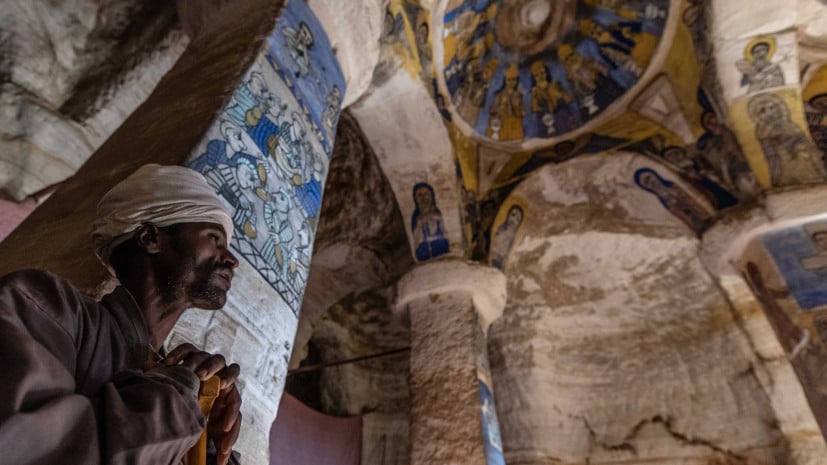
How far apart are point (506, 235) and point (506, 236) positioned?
0.01 m

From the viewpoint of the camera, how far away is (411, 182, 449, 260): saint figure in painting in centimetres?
479

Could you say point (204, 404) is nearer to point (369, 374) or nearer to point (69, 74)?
point (69, 74)

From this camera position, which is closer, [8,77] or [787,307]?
[8,77]

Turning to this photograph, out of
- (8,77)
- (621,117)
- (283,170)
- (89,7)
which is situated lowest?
(283,170)

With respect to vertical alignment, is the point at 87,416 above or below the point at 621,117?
below

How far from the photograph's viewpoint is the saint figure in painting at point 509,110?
218 inches

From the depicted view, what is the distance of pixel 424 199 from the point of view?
4984 millimetres

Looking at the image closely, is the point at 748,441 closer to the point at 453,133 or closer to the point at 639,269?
the point at 639,269

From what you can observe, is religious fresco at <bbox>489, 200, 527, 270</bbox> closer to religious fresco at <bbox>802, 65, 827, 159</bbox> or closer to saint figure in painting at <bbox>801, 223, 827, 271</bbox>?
saint figure in painting at <bbox>801, 223, 827, 271</bbox>

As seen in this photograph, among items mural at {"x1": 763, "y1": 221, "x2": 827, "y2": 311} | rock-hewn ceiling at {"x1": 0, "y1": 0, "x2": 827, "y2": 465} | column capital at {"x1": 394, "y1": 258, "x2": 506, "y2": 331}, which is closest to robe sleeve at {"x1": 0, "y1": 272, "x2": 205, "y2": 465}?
rock-hewn ceiling at {"x1": 0, "y1": 0, "x2": 827, "y2": 465}

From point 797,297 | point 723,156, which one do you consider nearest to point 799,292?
point 797,297

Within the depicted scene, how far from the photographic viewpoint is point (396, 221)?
5.55 meters

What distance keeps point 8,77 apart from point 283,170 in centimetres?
218

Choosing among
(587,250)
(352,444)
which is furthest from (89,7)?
(587,250)
